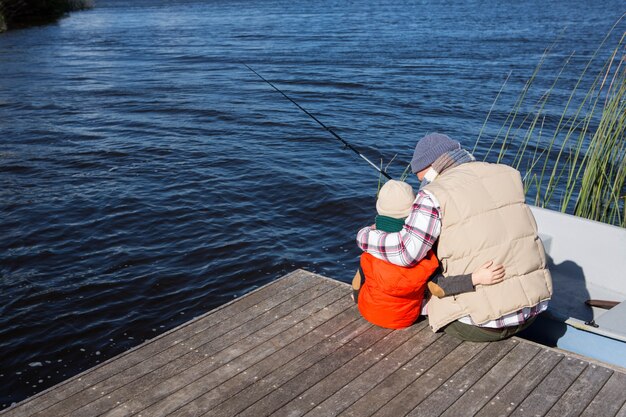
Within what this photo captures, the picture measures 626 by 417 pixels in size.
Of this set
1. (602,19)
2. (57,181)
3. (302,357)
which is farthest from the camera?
(602,19)

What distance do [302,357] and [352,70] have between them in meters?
14.8

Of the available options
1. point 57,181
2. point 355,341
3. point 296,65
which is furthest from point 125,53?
point 355,341

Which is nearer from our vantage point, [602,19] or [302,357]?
[302,357]

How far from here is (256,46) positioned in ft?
75.2

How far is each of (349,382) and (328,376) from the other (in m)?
0.14

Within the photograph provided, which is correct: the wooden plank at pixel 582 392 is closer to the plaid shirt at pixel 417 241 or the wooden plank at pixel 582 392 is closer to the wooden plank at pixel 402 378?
the plaid shirt at pixel 417 241

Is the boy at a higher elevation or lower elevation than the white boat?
higher

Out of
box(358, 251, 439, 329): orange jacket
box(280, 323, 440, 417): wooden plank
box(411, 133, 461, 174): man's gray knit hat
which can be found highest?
box(411, 133, 461, 174): man's gray knit hat

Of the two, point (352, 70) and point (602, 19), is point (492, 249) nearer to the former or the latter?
point (352, 70)

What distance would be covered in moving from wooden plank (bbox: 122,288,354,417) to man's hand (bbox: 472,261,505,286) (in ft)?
3.74

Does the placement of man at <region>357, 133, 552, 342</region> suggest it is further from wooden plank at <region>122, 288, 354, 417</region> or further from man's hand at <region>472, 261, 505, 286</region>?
wooden plank at <region>122, 288, 354, 417</region>

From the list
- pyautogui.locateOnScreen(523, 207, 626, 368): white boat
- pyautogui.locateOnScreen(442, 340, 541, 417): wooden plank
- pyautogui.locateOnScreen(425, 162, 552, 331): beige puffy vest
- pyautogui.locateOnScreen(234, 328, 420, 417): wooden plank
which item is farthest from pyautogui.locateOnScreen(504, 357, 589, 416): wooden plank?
pyautogui.locateOnScreen(523, 207, 626, 368): white boat

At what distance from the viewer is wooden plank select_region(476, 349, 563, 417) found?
3637 millimetres

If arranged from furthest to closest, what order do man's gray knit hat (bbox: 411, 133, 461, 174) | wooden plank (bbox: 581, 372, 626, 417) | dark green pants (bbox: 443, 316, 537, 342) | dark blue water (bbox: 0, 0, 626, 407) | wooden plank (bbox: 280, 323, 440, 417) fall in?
dark blue water (bbox: 0, 0, 626, 407) < dark green pants (bbox: 443, 316, 537, 342) < man's gray knit hat (bbox: 411, 133, 461, 174) < wooden plank (bbox: 280, 323, 440, 417) < wooden plank (bbox: 581, 372, 626, 417)
